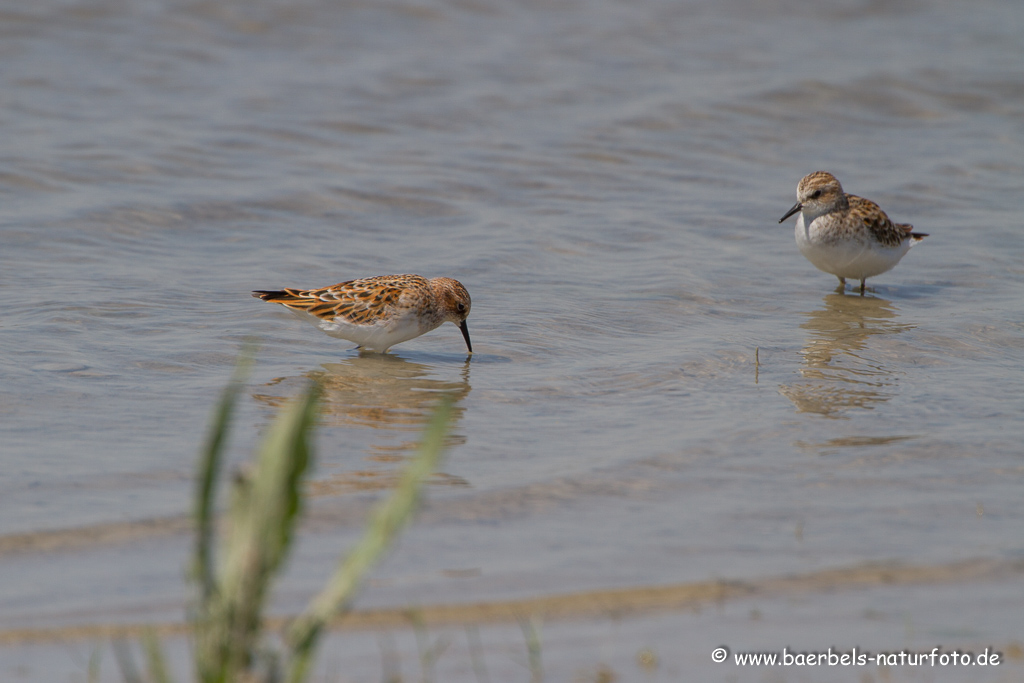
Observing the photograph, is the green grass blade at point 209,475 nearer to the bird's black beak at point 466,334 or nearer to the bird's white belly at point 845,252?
the bird's black beak at point 466,334

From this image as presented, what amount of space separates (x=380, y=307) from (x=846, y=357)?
3515mm

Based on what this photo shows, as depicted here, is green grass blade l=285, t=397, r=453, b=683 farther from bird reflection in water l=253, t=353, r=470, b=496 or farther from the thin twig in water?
bird reflection in water l=253, t=353, r=470, b=496

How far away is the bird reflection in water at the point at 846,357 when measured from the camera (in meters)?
7.32

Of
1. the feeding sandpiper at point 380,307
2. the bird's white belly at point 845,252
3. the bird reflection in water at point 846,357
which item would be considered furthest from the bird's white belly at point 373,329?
the bird's white belly at point 845,252

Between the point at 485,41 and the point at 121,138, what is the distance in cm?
721

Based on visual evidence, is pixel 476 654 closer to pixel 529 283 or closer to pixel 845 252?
pixel 529 283

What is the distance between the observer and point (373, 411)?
23.8ft

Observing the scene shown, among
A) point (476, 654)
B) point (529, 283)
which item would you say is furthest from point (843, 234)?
point (476, 654)

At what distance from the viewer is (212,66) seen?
664 inches

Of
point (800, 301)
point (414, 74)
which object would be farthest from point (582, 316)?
point (414, 74)

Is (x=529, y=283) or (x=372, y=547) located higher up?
(x=372, y=547)

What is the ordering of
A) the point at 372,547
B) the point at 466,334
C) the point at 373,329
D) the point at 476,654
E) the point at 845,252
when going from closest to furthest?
the point at 372,547 → the point at 476,654 → the point at 373,329 → the point at 466,334 → the point at 845,252

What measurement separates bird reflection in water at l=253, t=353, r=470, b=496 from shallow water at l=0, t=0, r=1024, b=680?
0.04 meters

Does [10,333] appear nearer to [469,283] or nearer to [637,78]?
[469,283]
